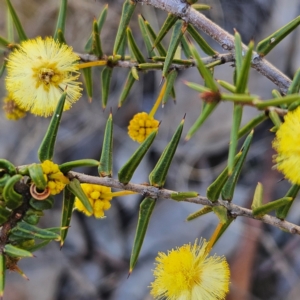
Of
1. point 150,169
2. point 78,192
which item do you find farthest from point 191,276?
point 150,169

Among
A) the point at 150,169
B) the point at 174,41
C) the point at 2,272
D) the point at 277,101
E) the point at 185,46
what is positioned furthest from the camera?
the point at 150,169

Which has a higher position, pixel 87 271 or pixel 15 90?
pixel 15 90

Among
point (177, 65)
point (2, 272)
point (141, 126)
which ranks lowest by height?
point (2, 272)

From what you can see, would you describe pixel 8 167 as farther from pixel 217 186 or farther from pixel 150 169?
pixel 150 169

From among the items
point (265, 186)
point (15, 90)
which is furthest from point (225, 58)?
point (265, 186)

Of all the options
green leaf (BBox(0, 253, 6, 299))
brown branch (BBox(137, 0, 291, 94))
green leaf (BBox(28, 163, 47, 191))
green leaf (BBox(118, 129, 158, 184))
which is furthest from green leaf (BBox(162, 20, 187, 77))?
green leaf (BBox(0, 253, 6, 299))

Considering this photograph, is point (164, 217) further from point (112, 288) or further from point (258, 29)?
point (258, 29)
